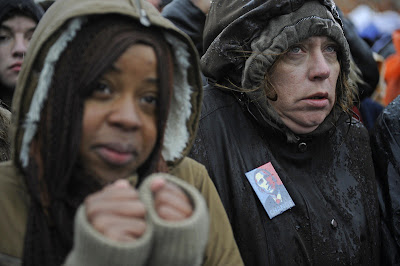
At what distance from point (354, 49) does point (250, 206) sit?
6.88 feet

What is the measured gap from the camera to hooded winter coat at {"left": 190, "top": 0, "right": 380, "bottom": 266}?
7.34ft

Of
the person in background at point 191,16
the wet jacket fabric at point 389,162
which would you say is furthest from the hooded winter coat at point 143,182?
the person in background at point 191,16

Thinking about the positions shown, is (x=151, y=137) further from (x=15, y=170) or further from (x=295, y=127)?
(x=295, y=127)

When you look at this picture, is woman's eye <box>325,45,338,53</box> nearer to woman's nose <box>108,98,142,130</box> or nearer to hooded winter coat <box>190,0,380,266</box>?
hooded winter coat <box>190,0,380,266</box>

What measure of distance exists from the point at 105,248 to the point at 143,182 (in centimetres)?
21

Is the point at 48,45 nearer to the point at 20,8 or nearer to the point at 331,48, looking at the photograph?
the point at 20,8

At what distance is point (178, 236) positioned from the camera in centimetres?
107

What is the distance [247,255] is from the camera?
2.21 metres

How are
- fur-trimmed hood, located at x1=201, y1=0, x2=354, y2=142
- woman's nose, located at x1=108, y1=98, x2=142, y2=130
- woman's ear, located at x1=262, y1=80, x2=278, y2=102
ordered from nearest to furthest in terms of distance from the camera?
woman's nose, located at x1=108, y1=98, x2=142, y2=130 → fur-trimmed hood, located at x1=201, y1=0, x2=354, y2=142 → woman's ear, located at x1=262, y1=80, x2=278, y2=102

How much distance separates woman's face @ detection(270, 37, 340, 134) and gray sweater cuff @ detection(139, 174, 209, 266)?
1373 mm

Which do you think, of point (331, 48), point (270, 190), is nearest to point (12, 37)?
point (270, 190)

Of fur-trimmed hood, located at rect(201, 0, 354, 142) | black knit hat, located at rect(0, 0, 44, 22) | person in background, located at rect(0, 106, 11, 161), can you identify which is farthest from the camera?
black knit hat, located at rect(0, 0, 44, 22)

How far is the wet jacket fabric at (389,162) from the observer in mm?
2561

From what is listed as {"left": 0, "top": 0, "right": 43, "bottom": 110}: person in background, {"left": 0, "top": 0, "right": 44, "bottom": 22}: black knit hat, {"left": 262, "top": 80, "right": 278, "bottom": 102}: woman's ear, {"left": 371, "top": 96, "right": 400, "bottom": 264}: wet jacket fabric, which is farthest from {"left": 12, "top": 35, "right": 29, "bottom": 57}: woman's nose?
{"left": 371, "top": 96, "right": 400, "bottom": 264}: wet jacket fabric
